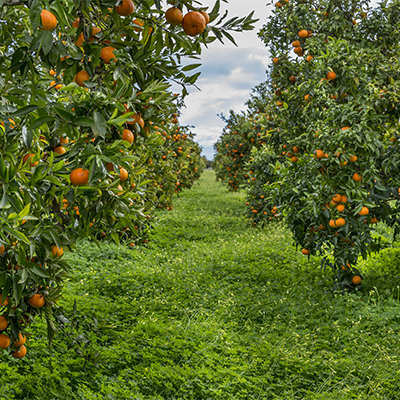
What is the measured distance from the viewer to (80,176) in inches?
65.4

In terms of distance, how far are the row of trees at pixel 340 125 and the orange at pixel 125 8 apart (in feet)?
11.8

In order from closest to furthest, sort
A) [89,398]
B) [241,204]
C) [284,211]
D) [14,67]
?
[14,67] → [89,398] → [284,211] → [241,204]

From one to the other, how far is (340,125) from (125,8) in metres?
3.94

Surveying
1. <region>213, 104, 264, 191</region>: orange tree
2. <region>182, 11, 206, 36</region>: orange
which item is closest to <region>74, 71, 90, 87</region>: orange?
<region>182, 11, 206, 36</region>: orange

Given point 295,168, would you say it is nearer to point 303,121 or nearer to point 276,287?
point 303,121

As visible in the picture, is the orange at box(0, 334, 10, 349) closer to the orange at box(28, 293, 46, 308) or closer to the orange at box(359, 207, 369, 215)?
the orange at box(28, 293, 46, 308)

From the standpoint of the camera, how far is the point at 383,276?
564 cm

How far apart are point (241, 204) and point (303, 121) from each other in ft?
31.2

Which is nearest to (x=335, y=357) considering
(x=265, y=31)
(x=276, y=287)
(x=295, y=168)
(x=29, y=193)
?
(x=276, y=287)

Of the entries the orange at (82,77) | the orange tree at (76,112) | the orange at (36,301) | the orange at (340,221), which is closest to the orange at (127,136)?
the orange tree at (76,112)

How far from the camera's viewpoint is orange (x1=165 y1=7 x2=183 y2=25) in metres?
1.66

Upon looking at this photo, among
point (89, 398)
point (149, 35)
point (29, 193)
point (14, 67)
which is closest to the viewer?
point (14, 67)

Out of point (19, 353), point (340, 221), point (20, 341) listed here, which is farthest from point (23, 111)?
point (340, 221)

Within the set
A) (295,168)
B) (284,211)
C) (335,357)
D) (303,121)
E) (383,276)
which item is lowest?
(335,357)
